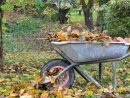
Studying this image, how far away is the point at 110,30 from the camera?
17766 mm

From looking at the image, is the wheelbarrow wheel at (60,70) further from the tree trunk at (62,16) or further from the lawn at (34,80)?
the tree trunk at (62,16)

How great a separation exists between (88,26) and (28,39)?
597 centimetres

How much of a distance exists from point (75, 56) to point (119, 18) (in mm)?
10892

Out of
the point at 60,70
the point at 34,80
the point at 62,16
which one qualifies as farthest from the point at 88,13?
the point at 34,80

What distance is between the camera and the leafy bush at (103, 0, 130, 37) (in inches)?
680

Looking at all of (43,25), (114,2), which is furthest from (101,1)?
(114,2)

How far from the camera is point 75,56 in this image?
7.00m

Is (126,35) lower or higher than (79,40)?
lower

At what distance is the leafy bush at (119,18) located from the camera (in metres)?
17.3

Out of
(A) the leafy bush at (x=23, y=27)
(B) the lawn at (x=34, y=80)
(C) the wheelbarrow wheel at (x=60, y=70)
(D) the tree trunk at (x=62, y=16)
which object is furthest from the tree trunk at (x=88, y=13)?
(C) the wheelbarrow wheel at (x=60, y=70)

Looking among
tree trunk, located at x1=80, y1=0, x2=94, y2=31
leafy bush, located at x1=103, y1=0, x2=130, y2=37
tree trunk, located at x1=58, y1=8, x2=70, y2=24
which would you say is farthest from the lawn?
tree trunk, located at x1=58, y1=8, x2=70, y2=24

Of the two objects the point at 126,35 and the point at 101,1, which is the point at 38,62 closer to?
the point at 126,35

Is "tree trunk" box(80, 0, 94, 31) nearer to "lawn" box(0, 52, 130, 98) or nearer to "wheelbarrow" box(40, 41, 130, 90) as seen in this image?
"lawn" box(0, 52, 130, 98)

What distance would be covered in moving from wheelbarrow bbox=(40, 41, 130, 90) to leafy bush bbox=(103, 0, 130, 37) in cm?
1012
